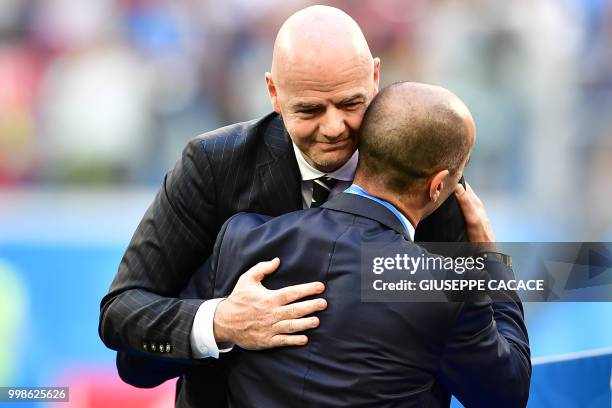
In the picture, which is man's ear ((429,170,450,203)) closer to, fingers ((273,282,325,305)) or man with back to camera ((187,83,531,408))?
man with back to camera ((187,83,531,408))

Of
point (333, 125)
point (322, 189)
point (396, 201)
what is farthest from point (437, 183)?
point (322, 189)

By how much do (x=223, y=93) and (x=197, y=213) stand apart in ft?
12.2

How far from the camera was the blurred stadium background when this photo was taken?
5.64 meters

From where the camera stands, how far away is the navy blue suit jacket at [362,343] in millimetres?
2061

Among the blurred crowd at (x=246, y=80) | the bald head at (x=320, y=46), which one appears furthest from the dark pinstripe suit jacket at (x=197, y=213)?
the blurred crowd at (x=246, y=80)

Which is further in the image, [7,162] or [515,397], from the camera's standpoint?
[7,162]

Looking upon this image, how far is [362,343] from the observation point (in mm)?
2066

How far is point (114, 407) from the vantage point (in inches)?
167

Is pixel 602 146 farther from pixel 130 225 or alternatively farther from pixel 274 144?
pixel 274 144

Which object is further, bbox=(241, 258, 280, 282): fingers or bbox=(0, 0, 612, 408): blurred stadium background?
bbox=(0, 0, 612, 408): blurred stadium background

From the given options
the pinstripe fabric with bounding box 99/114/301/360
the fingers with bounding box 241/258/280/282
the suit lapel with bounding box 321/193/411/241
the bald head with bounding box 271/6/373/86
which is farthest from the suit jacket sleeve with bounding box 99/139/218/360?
the suit lapel with bounding box 321/193/411/241

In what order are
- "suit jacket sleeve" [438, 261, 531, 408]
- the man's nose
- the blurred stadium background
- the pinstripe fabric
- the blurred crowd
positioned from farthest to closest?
1. the blurred crowd
2. the blurred stadium background
3. the pinstripe fabric
4. the man's nose
5. "suit jacket sleeve" [438, 261, 531, 408]

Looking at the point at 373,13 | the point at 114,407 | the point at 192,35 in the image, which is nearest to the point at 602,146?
the point at 373,13

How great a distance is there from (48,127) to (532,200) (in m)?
2.77
